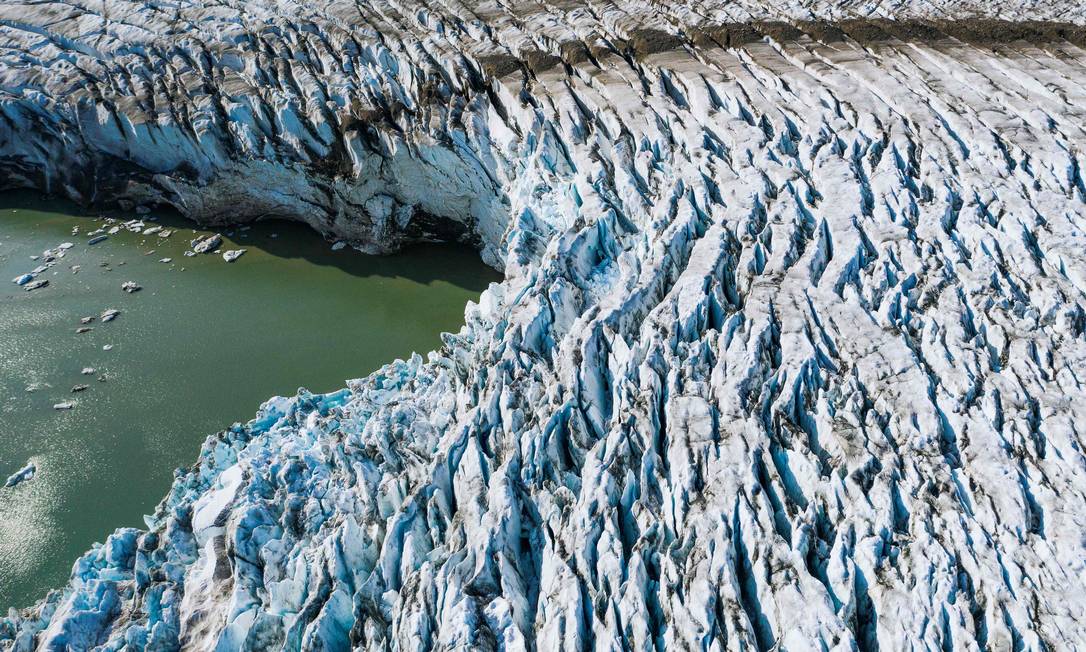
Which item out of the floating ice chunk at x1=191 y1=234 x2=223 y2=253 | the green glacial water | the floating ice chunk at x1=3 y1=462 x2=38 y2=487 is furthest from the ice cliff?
the floating ice chunk at x1=3 y1=462 x2=38 y2=487

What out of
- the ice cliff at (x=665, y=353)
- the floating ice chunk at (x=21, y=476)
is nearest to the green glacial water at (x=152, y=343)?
the floating ice chunk at (x=21, y=476)

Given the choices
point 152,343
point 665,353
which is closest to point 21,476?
point 152,343

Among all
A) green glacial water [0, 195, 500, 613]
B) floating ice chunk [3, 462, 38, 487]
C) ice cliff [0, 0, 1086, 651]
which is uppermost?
ice cliff [0, 0, 1086, 651]

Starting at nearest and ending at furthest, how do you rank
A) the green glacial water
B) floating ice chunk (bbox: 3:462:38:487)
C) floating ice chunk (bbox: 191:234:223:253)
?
the green glacial water < floating ice chunk (bbox: 3:462:38:487) < floating ice chunk (bbox: 191:234:223:253)

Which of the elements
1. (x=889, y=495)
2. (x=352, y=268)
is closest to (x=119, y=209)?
(x=352, y=268)

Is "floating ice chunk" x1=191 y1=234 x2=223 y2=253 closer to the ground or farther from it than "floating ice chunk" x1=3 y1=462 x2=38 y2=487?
farther from it

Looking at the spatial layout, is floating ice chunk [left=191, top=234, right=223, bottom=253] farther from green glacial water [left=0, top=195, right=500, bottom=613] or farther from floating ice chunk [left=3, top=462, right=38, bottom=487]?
floating ice chunk [left=3, top=462, right=38, bottom=487]

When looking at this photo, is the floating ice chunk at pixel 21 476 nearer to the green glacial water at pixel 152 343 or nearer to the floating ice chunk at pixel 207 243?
the green glacial water at pixel 152 343
